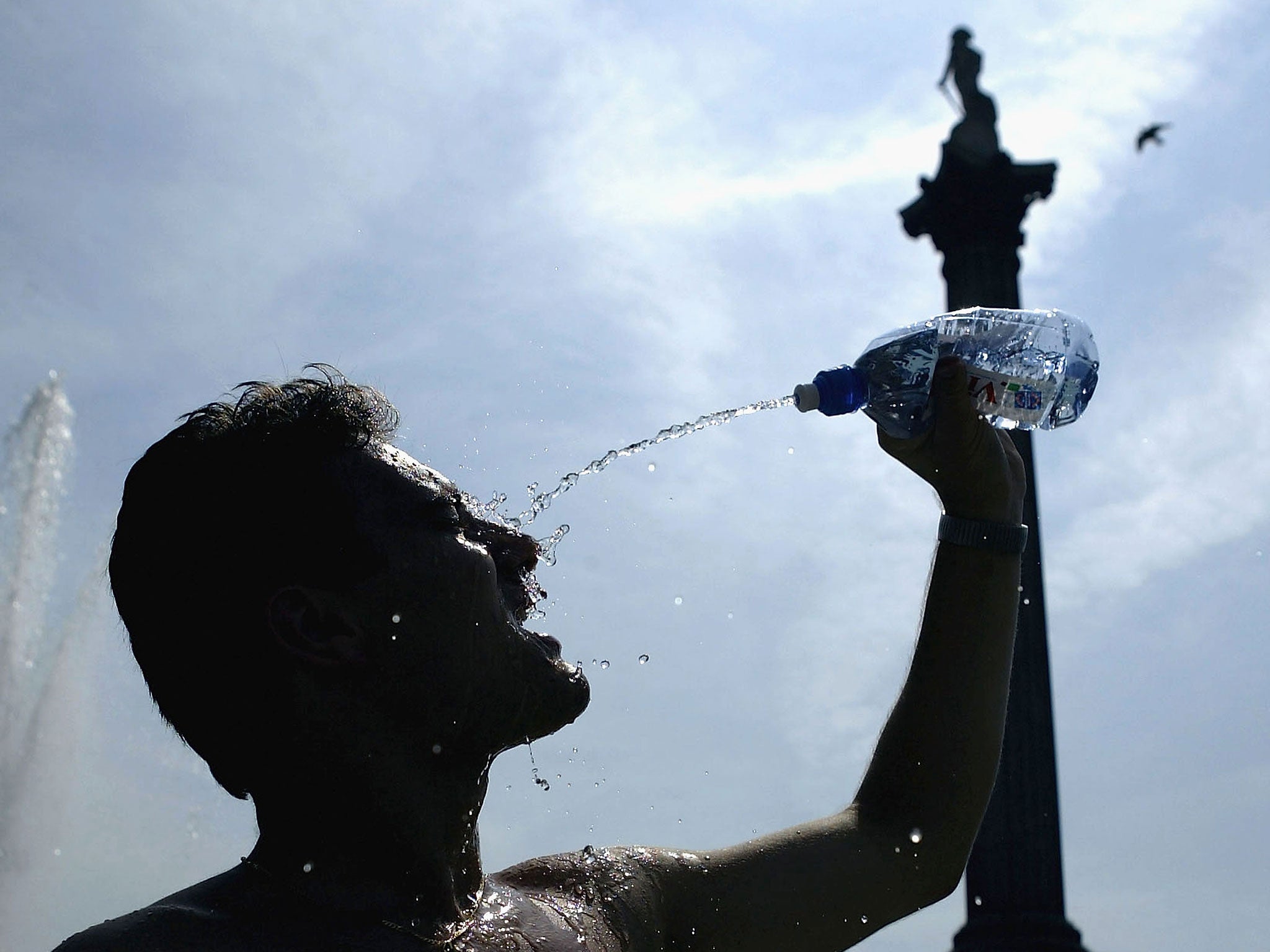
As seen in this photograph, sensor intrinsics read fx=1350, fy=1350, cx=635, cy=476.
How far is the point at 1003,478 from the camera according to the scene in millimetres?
3314

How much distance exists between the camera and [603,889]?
3041mm

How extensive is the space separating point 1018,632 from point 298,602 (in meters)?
Answer: 14.1

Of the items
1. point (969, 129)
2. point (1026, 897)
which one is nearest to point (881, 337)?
point (1026, 897)

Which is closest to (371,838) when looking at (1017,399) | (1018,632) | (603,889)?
(603,889)

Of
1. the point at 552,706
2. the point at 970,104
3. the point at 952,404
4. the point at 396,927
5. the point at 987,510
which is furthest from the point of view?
the point at 970,104

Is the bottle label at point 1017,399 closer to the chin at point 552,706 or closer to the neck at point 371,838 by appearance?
the chin at point 552,706

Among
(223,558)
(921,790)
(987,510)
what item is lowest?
(921,790)

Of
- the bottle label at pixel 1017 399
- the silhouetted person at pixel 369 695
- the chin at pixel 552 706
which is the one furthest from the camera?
the bottle label at pixel 1017 399

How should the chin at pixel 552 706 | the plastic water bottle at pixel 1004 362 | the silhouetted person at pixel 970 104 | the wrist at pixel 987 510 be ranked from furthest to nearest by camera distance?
the silhouetted person at pixel 970 104
the plastic water bottle at pixel 1004 362
the wrist at pixel 987 510
the chin at pixel 552 706

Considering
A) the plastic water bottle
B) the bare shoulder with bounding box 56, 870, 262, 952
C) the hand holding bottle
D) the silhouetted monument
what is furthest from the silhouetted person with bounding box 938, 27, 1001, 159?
the bare shoulder with bounding box 56, 870, 262, 952

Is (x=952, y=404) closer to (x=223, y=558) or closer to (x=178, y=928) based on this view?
(x=223, y=558)

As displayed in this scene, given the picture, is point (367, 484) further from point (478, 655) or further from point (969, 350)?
Answer: point (969, 350)

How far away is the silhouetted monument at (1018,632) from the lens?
1598cm

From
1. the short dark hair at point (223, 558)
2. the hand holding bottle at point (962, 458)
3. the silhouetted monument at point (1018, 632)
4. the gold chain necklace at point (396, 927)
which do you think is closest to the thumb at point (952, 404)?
the hand holding bottle at point (962, 458)
